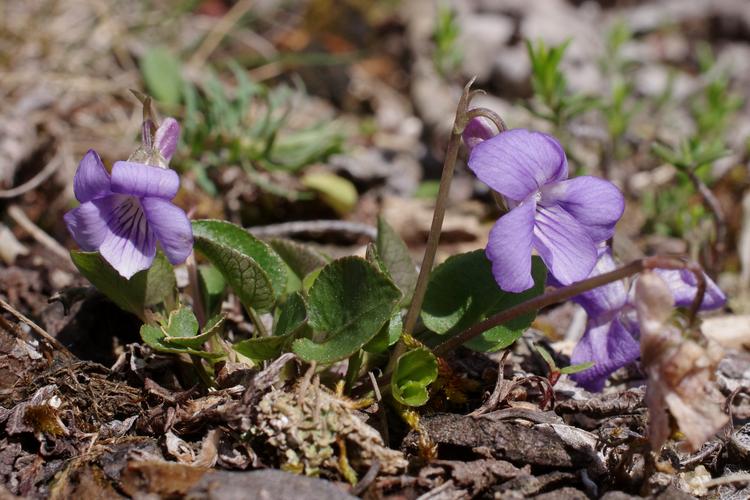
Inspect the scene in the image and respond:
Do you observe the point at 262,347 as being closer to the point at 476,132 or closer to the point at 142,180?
the point at 142,180

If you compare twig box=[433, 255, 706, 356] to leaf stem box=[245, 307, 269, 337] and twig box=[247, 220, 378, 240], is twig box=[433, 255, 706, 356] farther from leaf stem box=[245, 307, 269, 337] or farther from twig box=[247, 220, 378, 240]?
twig box=[247, 220, 378, 240]

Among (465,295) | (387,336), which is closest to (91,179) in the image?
(387,336)

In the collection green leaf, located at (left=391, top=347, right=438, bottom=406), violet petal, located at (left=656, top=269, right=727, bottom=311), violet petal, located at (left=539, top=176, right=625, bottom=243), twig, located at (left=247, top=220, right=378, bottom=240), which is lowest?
twig, located at (left=247, top=220, right=378, bottom=240)

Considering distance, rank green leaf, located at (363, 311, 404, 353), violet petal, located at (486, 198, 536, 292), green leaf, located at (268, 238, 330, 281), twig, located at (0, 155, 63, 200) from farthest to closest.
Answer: twig, located at (0, 155, 63, 200)
green leaf, located at (268, 238, 330, 281)
green leaf, located at (363, 311, 404, 353)
violet petal, located at (486, 198, 536, 292)

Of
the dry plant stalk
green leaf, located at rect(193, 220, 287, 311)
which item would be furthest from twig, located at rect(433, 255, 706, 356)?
green leaf, located at rect(193, 220, 287, 311)

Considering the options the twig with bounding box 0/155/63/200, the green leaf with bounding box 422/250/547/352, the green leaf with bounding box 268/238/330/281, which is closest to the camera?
the green leaf with bounding box 422/250/547/352

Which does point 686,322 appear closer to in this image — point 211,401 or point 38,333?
point 211,401

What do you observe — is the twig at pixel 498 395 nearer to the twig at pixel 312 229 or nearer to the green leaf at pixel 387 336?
the green leaf at pixel 387 336
